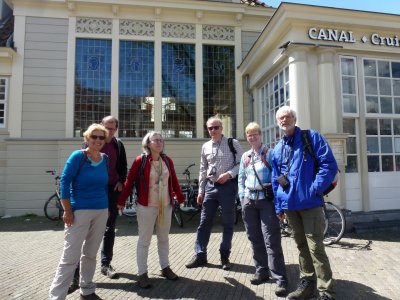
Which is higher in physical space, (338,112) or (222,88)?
(222,88)

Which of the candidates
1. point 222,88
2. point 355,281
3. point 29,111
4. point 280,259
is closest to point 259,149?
point 280,259

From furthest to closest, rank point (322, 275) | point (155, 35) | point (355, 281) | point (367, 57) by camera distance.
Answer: point (155, 35) < point (367, 57) < point (355, 281) < point (322, 275)

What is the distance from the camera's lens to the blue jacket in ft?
10.9

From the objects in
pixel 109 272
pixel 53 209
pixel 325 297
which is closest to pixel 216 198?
pixel 109 272

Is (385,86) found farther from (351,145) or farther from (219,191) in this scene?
(219,191)

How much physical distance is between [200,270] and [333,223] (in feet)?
9.43

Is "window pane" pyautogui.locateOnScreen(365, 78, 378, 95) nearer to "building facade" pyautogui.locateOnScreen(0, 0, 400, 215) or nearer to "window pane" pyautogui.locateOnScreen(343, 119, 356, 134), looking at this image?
"building facade" pyautogui.locateOnScreen(0, 0, 400, 215)

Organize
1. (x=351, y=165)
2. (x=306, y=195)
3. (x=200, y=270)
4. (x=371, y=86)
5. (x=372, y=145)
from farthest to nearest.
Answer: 1. (x=371, y=86)
2. (x=372, y=145)
3. (x=351, y=165)
4. (x=200, y=270)
5. (x=306, y=195)

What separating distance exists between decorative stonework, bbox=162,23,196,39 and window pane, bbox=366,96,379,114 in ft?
18.6

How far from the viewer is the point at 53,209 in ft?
30.7

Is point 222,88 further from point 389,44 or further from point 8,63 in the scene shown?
point 8,63

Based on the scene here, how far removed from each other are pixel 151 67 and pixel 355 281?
841 cm

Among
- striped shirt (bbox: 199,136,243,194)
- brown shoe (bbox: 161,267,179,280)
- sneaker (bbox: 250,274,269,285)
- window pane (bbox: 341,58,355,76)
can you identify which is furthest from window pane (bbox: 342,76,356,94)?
brown shoe (bbox: 161,267,179,280)

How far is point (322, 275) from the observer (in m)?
3.34
